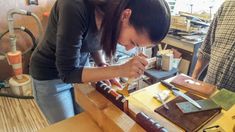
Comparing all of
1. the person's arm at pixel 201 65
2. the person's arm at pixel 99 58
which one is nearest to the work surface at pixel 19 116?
the person's arm at pixel 99 58

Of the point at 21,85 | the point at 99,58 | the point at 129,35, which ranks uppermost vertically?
the point at 129,35

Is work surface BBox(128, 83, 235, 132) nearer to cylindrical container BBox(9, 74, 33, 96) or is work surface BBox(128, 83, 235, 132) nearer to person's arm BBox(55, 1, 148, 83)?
person's arm BBox(55, 1, 148, 83)

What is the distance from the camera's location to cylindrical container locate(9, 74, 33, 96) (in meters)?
2.04

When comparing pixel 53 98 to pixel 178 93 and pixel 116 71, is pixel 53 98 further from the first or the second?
pixel 178 93

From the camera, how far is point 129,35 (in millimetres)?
709

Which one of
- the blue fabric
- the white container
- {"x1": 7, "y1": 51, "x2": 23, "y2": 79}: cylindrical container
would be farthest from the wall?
the blue fabric

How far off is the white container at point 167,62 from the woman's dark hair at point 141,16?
46.1 inches

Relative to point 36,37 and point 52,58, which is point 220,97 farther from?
point 36,37

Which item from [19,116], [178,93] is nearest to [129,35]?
[178,93]

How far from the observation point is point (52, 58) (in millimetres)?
882

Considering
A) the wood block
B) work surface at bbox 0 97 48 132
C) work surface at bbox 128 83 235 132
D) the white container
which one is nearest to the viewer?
work surface at bbox 128 83 235 132

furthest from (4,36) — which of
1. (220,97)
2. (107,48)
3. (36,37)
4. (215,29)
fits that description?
(220,97)

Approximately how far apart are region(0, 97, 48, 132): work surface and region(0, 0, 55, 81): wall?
1.13 feet

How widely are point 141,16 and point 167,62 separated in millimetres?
1261
